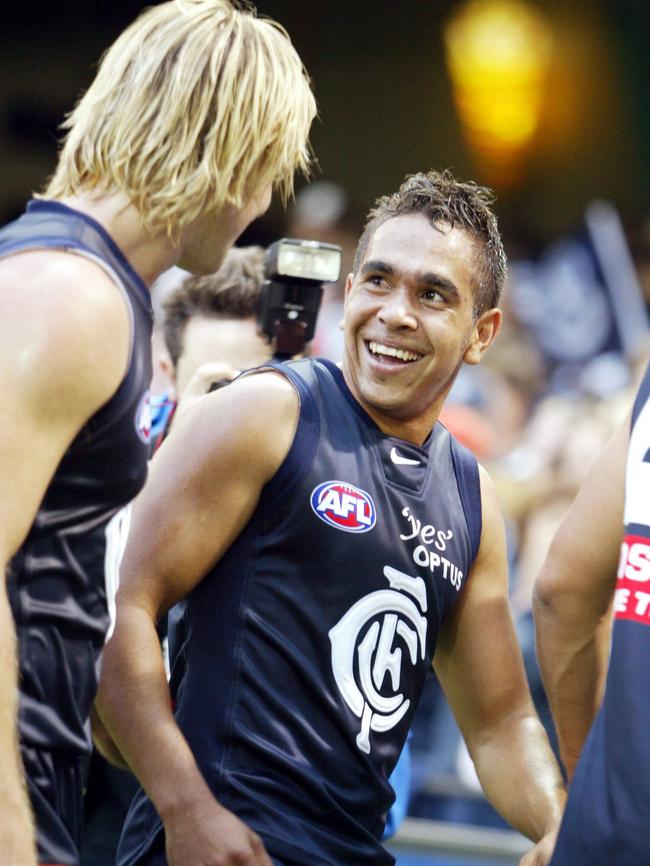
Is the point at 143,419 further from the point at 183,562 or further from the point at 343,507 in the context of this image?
the point at 343,507

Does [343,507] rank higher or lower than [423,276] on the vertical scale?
lower

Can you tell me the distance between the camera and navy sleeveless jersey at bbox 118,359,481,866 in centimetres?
254

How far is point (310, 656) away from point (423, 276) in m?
0.82

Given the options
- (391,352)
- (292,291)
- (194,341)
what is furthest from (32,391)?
(194,341)

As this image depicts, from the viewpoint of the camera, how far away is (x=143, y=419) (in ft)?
6.77

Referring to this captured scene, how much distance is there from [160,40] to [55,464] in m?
0.70

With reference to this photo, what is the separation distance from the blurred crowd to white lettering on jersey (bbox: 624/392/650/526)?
3.50 meters

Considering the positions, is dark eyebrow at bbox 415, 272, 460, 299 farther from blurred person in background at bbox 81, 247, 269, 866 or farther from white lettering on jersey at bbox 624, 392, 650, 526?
blurred person in background at bbox 81, 247, 269, 866

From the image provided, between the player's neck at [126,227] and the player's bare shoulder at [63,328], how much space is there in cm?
14

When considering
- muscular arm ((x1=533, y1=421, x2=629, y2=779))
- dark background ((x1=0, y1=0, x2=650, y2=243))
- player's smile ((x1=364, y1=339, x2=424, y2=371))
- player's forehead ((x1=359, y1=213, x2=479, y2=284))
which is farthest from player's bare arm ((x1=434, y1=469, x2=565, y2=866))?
dark background ((x1=0, y1=0, x2=650, y2=243))

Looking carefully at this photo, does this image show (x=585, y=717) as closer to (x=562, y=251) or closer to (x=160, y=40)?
(x=160, y=40)

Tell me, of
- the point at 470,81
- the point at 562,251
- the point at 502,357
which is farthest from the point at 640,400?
the point at 470,81

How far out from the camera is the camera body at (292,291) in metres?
3.32

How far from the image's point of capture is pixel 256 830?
2.48 metres
